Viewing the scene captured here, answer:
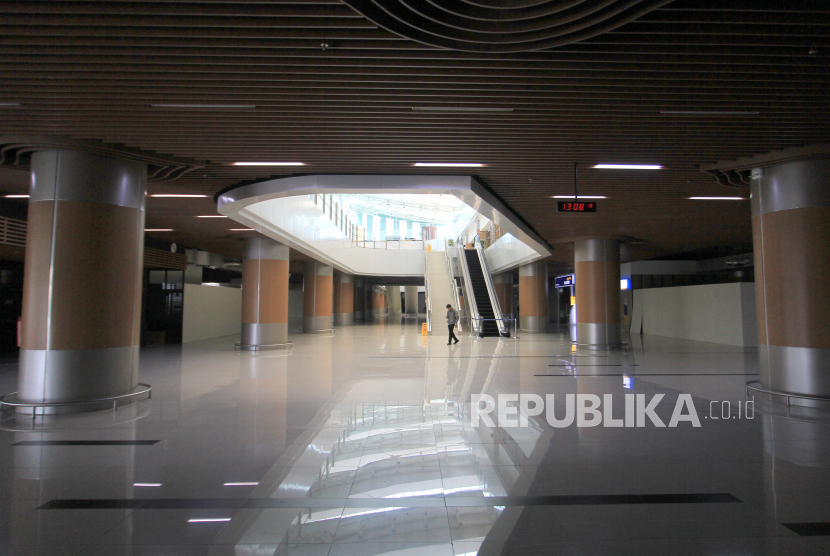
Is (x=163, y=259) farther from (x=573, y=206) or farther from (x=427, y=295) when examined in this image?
(x=573, y=206)

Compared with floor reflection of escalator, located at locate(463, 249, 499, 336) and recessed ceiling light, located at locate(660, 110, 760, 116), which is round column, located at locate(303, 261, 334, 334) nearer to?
floor reflection of escalator, located at locate(463, 249, 499, 336)

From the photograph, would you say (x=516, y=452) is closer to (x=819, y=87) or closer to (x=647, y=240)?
(x=819, y=87)

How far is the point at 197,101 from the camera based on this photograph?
18.1 ft

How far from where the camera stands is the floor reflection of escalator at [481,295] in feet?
73.0

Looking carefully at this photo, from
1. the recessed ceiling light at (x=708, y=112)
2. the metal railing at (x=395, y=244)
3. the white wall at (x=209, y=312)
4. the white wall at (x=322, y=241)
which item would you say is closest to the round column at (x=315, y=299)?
the white wall at (x=322, y=241)

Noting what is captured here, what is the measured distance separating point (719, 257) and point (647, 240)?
405 inches

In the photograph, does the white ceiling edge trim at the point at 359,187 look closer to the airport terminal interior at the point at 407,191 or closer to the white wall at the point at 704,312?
the airport terminal interior at the point at 407,191

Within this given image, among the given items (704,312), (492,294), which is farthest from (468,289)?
(704,312)

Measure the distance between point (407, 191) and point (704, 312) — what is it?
16.5m

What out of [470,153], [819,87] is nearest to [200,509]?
[470,153]

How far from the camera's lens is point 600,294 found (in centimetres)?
1659

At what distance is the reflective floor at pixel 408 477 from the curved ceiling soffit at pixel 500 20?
3.66 meters

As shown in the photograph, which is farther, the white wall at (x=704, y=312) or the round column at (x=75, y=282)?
the white wall at (x=704, y=312)

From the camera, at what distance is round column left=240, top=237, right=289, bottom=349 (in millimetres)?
15898
